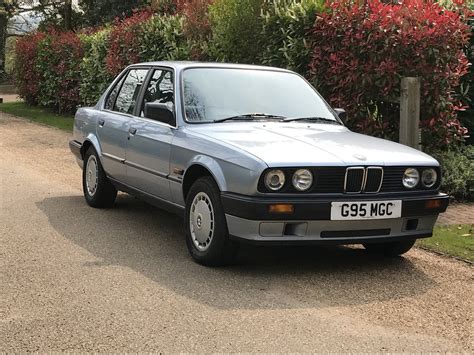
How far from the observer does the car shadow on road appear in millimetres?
4844

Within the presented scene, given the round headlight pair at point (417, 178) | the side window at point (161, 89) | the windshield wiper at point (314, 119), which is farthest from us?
the side window at point (161, 89)

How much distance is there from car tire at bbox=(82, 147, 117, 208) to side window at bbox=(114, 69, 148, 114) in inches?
25.4

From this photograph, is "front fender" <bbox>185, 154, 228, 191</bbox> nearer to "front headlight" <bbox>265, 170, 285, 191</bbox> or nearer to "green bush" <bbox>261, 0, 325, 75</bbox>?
"front headlight" <bbox>265, 170, 285, 191</bbox>

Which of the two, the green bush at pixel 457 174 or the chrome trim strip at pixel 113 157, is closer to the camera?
the chrome trim strip at pixel 113 157

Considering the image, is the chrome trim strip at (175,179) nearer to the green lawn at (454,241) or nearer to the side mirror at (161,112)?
the side mirror at (161,112)

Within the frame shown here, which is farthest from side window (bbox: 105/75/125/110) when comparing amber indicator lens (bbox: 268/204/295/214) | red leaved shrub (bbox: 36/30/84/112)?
red leaved shrub (bbox: 36/30/84/112)

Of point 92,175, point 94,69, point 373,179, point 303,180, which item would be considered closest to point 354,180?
point 373,179

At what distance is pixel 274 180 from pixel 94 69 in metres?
14.3

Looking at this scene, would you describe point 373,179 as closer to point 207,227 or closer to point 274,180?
point 274,180

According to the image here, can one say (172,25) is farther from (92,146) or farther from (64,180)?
(92,146)

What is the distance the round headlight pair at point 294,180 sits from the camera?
5.02m

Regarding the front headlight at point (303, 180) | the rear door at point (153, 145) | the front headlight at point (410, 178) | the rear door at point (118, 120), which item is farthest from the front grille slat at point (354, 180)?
the rear door at point (118, 120)

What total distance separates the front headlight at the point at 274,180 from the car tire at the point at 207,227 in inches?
18.3

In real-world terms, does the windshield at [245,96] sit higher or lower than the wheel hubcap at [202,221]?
higher
